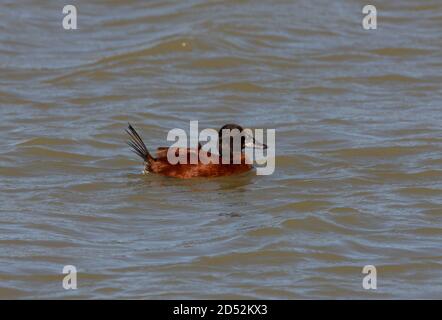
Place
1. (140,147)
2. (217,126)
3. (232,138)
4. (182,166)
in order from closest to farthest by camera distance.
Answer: (182,166) < (140,147) < (232,138) < (217,126)

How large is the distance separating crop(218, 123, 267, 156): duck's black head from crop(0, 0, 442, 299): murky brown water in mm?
415

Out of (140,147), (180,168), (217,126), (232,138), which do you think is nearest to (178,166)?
(180,168)

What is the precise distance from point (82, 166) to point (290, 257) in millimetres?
3043

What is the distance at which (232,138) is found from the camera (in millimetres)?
11375

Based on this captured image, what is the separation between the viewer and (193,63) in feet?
48.6

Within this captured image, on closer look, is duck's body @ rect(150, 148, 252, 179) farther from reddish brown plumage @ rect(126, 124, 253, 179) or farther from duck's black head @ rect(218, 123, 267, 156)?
duck's black head @ rect(218, 123, 267, 156)

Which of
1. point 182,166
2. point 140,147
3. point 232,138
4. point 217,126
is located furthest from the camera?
point 217,126

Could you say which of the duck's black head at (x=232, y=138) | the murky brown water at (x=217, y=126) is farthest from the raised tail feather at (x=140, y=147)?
the duck's black head at (x=232, y=138)

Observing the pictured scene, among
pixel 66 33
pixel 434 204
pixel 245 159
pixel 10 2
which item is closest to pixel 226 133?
pixel 245 159

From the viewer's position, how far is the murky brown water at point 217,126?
874cm

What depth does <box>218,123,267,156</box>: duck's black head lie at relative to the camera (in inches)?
446

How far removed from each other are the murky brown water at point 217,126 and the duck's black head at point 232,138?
415mm

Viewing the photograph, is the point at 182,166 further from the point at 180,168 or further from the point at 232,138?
the point at 232,138

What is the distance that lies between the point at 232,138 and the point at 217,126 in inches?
51.7
